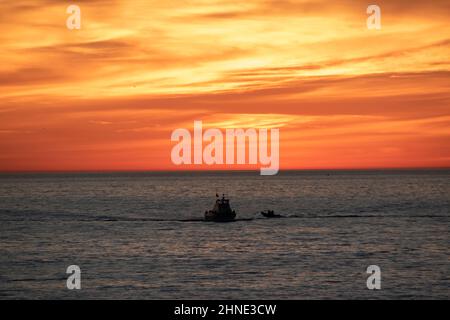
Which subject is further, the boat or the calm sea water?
the boat

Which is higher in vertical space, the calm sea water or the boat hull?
the boat hull

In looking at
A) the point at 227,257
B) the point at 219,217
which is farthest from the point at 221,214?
the point at 227,257

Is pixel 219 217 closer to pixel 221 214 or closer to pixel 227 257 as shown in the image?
pixel 221 214

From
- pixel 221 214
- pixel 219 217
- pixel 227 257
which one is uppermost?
pixel 221 214

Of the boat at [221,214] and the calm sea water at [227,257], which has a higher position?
the boat at [221,214]

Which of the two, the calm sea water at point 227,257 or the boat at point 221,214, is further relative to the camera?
the boat at point 221,214

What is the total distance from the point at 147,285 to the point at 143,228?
50.3 m

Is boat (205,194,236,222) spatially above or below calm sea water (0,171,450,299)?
above
